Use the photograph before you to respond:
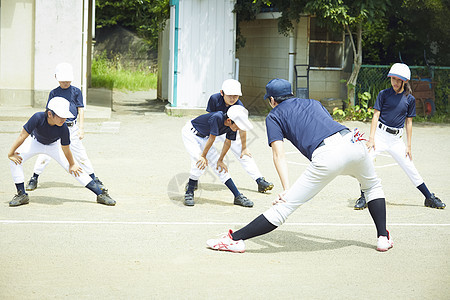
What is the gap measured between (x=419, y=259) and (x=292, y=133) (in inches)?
67.8

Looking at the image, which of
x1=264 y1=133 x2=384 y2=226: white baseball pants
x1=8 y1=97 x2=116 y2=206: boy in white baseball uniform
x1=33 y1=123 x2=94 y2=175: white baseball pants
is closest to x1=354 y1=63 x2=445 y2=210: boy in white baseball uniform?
x1=264 y1=133 x2=384 y2=226: white baseball pants

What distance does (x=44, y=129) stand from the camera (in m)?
8.13

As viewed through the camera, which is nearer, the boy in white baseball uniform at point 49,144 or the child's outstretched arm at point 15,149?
the boy in white baseball uniform at point 49,144

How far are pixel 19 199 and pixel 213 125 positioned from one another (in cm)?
256

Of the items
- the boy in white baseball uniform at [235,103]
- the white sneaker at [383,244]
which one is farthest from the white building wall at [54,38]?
the white sneaker at [383,244]

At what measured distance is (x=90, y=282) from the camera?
5.56m

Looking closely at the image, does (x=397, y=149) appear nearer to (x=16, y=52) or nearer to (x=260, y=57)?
(x=16, y=52)

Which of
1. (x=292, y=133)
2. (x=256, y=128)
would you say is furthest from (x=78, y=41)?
(x=292, y=133)

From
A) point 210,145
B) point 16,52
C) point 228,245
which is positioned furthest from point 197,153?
point 16,52

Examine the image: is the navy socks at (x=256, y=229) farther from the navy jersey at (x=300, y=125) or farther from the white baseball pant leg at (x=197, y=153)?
the white baseball pant leg at (x=197, y=153)

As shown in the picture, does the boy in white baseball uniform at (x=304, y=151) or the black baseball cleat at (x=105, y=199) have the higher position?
the boy in white baseball uniform at (x=304, y=151)

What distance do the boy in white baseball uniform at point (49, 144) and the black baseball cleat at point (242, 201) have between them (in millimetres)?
1590

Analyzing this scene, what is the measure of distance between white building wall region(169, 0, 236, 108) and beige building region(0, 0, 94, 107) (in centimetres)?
267

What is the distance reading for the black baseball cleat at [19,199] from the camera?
27.4 feet
